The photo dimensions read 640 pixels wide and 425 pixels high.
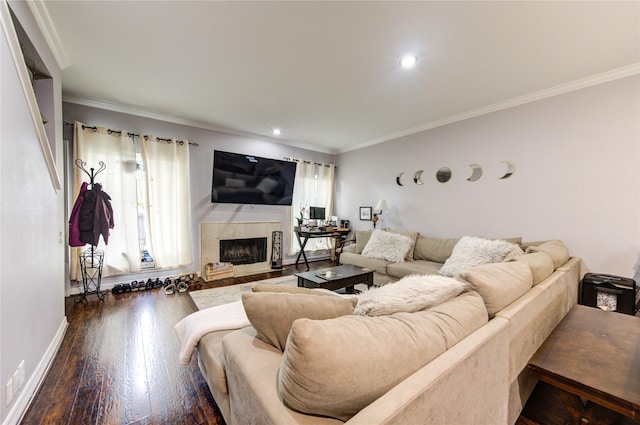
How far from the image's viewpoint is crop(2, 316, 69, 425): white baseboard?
4.52 ft

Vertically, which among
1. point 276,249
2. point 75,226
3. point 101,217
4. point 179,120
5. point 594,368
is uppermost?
point 179,120

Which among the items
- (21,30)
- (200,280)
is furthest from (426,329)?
(200,280)

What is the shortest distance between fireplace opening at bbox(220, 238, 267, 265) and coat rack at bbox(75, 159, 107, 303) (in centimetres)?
163

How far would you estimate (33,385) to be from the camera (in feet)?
5.29

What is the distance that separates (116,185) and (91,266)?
111 cm

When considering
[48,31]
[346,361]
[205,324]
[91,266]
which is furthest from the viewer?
[91,266]

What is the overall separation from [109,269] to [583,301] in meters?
5.69

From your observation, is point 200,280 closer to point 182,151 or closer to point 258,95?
point 182,151

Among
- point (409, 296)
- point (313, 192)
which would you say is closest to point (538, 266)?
point (409, 296)

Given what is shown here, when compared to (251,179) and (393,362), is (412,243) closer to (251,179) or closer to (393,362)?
(251,179)

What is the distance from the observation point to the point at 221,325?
1.55 meters

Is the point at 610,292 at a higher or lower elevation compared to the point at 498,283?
lower

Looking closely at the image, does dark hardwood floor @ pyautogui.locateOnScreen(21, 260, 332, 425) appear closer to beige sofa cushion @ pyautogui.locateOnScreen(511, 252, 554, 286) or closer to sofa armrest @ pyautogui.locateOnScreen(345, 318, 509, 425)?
sofa armrest @ pyautogui.locateOnScreen(345, 318, 509, 425)

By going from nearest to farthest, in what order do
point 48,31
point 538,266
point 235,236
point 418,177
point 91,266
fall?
1. point 538,266
2. point 48,31
3. point 91,266
4. point 418,177
5. point 235,236
